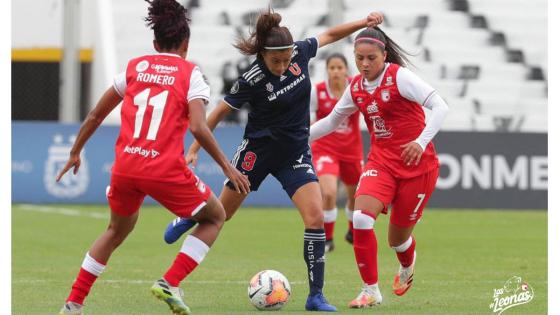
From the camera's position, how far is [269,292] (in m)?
9.15

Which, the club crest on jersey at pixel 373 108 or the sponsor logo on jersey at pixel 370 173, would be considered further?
the sponsor logo on jersey at pixel 370 173

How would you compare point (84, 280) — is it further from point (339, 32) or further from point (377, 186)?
point (339, 32)

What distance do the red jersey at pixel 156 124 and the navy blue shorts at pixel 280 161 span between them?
1.62 m

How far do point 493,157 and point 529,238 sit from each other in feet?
17.1

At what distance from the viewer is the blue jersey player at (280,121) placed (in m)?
9.29

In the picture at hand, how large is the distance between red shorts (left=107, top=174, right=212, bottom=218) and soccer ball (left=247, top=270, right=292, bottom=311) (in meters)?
1.21

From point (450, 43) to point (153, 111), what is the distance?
1937 cm

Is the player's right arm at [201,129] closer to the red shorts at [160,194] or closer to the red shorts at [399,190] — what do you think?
the red shorts at [160,194]

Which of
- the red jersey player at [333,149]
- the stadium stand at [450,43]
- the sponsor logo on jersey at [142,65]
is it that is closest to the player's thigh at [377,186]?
the sponsor logo on jersey at [142,65]

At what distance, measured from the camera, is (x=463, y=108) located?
25766mm

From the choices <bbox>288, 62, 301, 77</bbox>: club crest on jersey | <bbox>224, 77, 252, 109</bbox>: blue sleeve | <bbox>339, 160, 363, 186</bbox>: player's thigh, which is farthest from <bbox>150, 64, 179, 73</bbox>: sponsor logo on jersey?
<bbox>339, 160, 363, 186</bbox>: player's thigh

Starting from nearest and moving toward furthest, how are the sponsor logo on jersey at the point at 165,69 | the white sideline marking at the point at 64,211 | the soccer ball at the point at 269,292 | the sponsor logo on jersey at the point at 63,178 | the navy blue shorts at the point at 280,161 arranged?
the sponsor logo on jersey at the point at 165,69 < the soccer ball at the point at 269,292 < the navy blue shorts at the point at 280,161 < the white sideline marking at the point at 64,211 < the sponsor logo on jersey at the point at 63,178

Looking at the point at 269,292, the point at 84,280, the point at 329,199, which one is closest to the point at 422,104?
the point at 269,292
